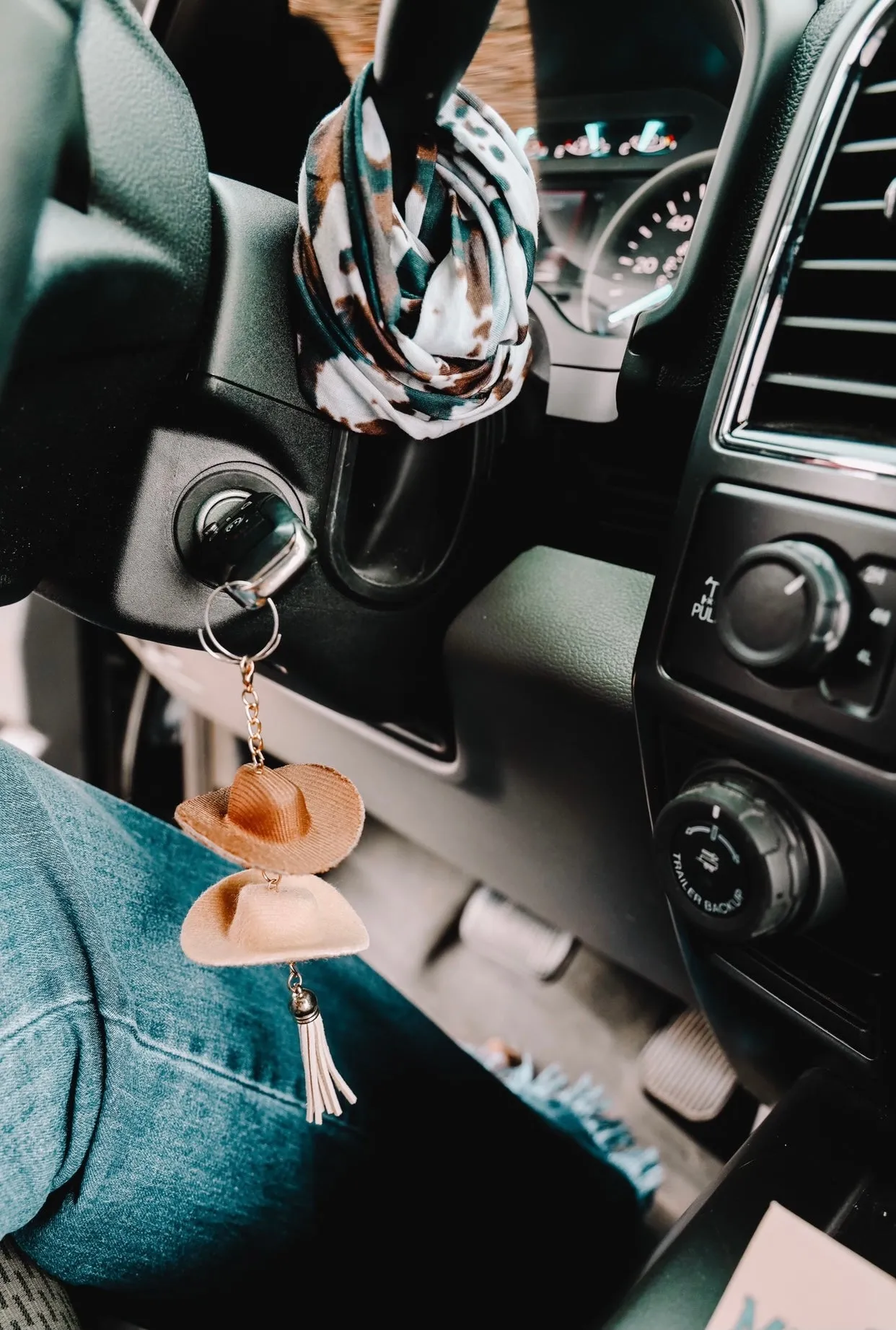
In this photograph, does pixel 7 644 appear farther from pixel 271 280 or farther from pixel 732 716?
pixel 732 716

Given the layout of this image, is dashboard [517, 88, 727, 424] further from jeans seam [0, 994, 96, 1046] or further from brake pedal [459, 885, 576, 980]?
brake pedal [459, 885, 576, 980]

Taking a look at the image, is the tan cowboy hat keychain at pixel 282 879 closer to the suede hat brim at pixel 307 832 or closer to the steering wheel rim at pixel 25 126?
the suede hat brim at pixel 307 832

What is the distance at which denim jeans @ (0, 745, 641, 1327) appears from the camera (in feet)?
1.57

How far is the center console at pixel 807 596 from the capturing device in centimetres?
40

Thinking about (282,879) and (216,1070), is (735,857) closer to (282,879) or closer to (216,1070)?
(282,879)

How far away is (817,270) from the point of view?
1.49 feet

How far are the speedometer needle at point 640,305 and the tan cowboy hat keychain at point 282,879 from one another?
0.42 m

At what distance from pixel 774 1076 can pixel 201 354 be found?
0.61 meters

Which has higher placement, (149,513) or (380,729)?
(149,513)

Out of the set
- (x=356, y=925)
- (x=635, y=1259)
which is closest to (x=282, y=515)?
(x=356, y=925)

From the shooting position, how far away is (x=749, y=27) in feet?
1.69

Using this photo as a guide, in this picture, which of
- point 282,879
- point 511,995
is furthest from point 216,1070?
point 511,995

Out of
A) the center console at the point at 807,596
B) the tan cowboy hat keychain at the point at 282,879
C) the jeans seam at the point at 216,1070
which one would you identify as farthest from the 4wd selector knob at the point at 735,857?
the jeans seam at the point at 216,1070

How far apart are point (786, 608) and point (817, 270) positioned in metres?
0.18
